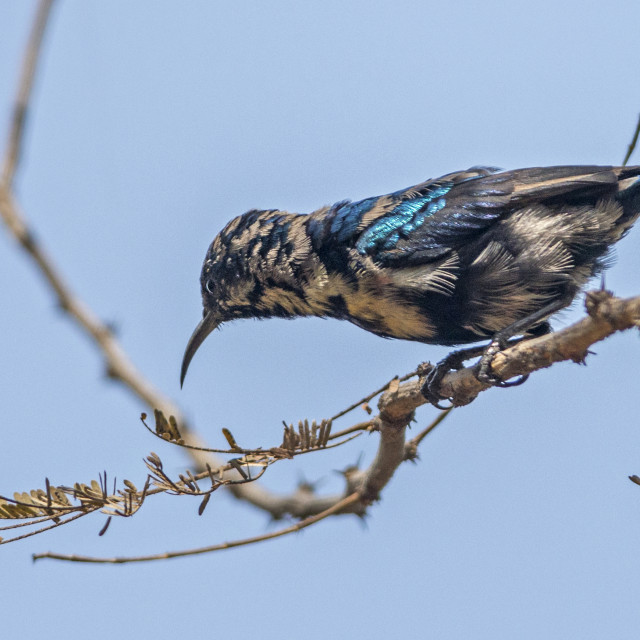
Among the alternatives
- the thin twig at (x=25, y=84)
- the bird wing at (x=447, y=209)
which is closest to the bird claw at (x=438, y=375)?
the bird wing at (x=447, y=209)

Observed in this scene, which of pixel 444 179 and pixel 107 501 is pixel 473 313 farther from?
pixel 107 501

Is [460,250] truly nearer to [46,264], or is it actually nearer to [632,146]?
[632,146]

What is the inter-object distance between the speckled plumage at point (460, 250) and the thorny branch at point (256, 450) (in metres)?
0.57

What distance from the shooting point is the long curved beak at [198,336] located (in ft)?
23.5

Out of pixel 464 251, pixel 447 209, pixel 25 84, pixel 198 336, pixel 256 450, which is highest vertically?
pixel 25 84

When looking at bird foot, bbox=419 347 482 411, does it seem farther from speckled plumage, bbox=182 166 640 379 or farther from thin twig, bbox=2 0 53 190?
thin twig, bbox=2 0 53 190

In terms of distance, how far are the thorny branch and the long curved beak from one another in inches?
27.9

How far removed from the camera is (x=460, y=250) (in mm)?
5762

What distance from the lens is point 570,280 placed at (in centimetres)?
562

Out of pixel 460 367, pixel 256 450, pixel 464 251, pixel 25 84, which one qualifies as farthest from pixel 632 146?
pixel 25 84

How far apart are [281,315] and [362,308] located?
879mm

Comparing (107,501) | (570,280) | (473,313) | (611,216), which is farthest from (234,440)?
(611,216)

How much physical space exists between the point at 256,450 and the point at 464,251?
208 cm

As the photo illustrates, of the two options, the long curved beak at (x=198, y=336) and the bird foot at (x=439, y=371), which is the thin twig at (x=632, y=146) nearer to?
the bird foot at (x=439, y=371)
